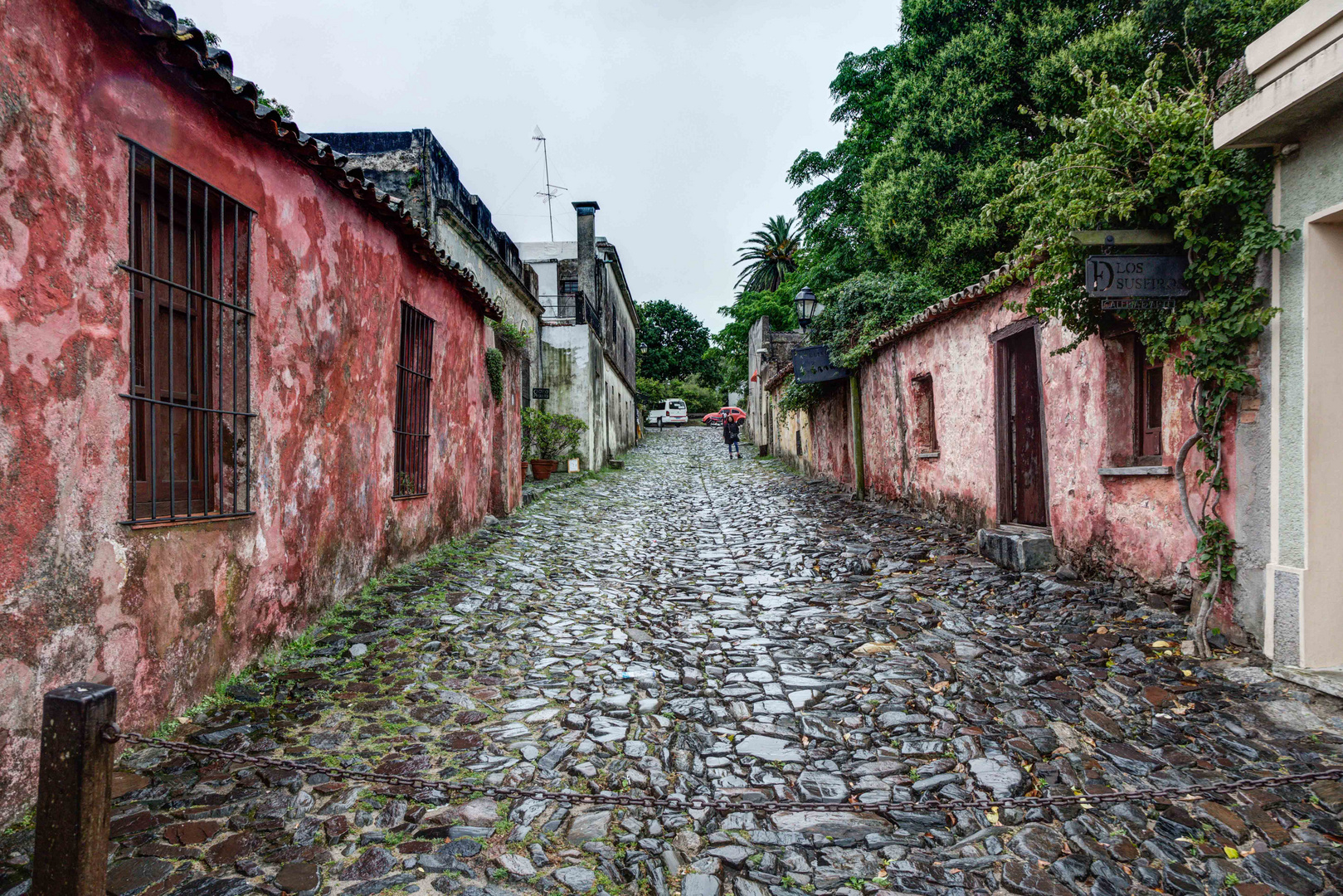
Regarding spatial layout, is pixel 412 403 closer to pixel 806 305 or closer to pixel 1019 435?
pixel 1019 435

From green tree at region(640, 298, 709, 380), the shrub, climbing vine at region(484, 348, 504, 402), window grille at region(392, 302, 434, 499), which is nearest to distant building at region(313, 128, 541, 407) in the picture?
climbing vine at region(484, 348, 504, 402)

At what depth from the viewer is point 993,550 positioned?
23.4 ft

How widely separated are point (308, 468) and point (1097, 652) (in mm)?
5629

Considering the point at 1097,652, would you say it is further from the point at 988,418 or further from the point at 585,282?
the point at 585,282

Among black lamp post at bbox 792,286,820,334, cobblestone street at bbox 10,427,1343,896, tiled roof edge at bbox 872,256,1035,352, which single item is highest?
black lamp post at bbox 792,286,820,334

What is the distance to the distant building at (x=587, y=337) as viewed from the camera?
1939cm

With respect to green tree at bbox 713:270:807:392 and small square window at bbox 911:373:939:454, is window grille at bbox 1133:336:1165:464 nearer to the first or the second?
small square window at bbox 911:373:939:454

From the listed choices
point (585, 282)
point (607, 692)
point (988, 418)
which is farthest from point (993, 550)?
point (585, 282)

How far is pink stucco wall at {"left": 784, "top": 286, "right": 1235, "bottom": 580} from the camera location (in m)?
5.16

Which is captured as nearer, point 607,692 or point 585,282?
point 607,692

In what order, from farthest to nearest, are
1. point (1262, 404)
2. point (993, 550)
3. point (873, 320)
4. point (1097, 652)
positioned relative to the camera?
point (873, 320) < point (993, 550) < point (1097, 652) < point (1262, 404)

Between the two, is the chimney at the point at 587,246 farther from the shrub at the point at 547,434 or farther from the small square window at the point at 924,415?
the small square window at the point at 924,415

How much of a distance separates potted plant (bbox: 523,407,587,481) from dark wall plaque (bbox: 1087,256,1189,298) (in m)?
12.7

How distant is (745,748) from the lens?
143 inches
